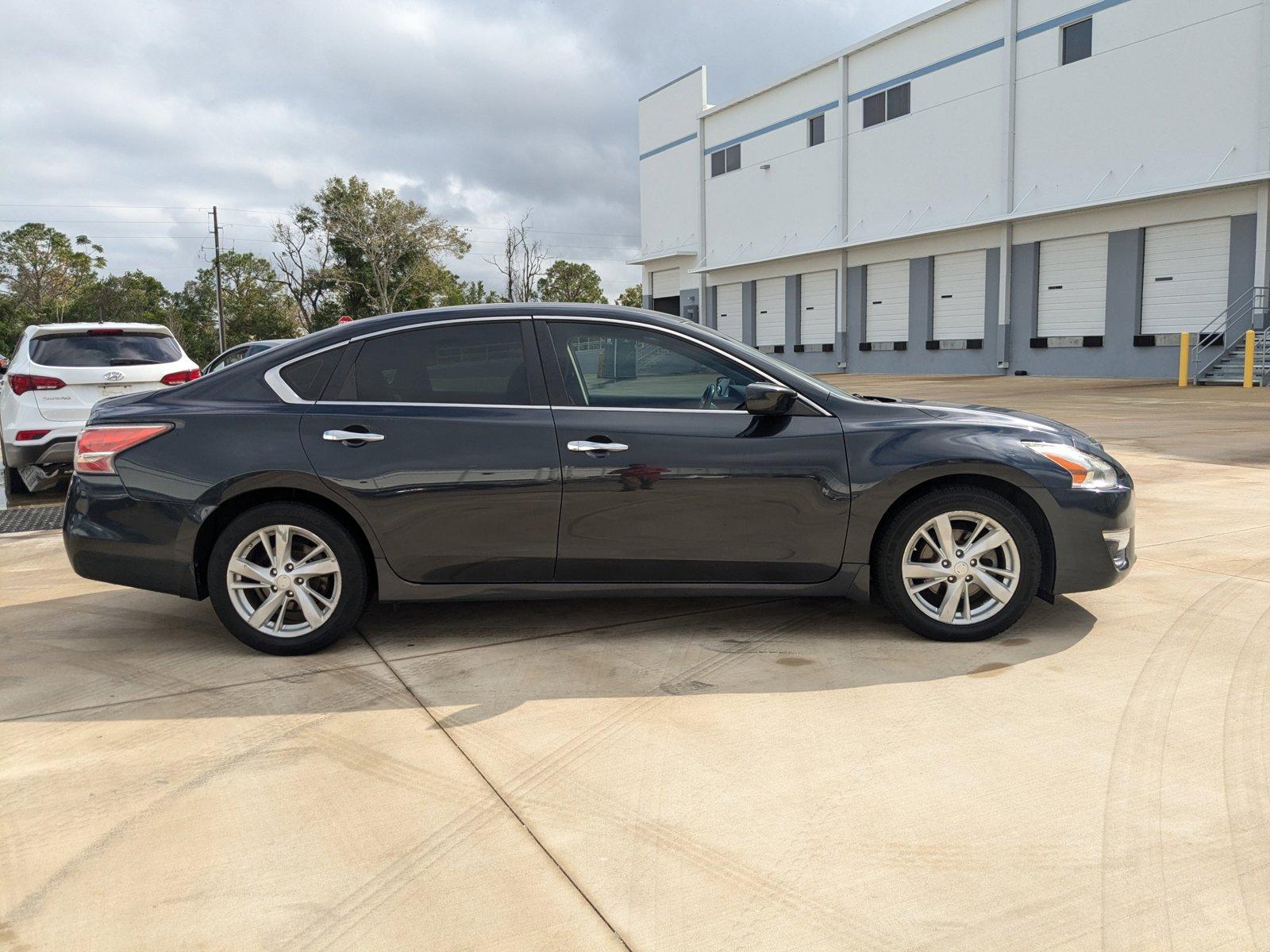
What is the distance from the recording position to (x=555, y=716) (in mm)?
3777

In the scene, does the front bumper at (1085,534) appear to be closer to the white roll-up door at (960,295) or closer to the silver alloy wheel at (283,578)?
the silver alloy wheel at (283,578)

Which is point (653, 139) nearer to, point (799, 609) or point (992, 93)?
point (992, 93)

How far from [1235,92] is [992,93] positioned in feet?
24.8

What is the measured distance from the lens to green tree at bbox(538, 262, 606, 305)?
224ft

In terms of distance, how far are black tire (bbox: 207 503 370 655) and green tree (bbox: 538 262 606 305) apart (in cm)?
6352

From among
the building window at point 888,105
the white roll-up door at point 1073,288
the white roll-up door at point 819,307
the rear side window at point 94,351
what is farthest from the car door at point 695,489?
the white roll-up door at point 819,307

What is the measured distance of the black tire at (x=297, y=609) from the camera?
4453 mm

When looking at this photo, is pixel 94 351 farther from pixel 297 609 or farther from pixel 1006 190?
pixel 1006 190

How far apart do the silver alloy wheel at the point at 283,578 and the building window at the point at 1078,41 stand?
28.1 meters

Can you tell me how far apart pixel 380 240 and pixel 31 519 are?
153 ft

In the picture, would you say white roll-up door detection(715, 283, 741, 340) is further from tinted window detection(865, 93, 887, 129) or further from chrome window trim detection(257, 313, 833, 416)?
chrome window trim detection(257, 313, 833, 416)

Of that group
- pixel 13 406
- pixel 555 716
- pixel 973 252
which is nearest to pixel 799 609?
pixel 555 716

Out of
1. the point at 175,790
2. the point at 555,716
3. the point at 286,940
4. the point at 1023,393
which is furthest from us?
the point at 1023,393

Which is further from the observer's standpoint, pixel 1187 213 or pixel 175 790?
pixel 1187 213
